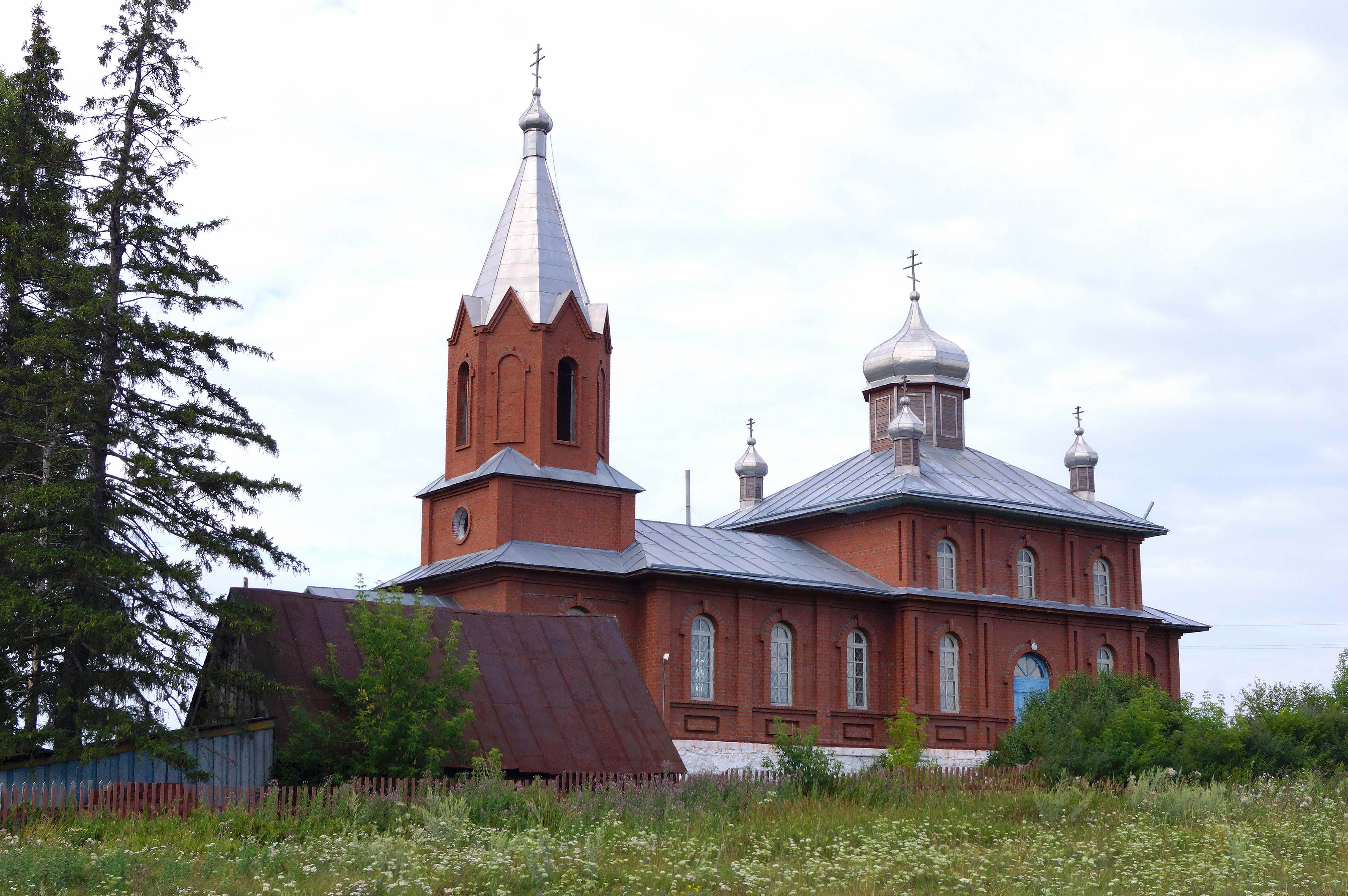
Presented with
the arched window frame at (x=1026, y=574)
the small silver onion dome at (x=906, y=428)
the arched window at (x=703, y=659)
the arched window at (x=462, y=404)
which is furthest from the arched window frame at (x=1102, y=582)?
the arched window at (x=462, y=404)

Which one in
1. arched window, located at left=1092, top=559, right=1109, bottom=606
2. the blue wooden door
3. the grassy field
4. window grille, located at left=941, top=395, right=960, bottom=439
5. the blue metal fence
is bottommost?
the grassy field

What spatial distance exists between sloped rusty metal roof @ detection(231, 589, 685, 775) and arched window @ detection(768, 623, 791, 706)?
31.5 feet

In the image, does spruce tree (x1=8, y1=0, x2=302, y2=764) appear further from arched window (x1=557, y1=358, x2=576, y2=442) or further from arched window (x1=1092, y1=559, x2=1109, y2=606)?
arched window (x1=1092, y1=559, x2=1109, y2=606)

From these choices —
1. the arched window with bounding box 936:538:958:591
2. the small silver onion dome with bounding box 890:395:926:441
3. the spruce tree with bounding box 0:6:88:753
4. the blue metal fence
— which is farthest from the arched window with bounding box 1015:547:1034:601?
the spruce tree with bounding box 0:6:88:753

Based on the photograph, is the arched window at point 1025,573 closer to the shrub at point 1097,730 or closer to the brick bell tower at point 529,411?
the shrub at point 1097,730

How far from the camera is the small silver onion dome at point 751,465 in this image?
41406mm

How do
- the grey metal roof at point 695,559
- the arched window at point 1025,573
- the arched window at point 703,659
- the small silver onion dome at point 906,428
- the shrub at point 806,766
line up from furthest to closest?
1. the small silver onion dome at point 906,428
2. the arched window at point 1025,573
3. the arched window at point 703,659
4. the grey metal roof at point 695,559
5. the shrub at point 806,766

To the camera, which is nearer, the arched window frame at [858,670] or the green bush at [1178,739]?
the green bush at [1178,739]

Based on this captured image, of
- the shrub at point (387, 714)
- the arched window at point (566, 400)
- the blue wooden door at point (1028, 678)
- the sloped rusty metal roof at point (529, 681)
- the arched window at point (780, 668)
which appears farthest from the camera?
the blue wooden door at point (1028, 678)

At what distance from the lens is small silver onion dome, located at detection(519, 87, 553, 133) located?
33.2 meters

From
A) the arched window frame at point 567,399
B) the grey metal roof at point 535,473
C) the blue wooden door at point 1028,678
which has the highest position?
the arched window frame at point 567,399

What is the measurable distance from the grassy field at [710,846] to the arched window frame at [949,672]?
14003 millimetres

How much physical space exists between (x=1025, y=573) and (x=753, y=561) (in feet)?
24.3

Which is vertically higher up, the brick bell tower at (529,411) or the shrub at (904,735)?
the brick bell tower at (529,411)
